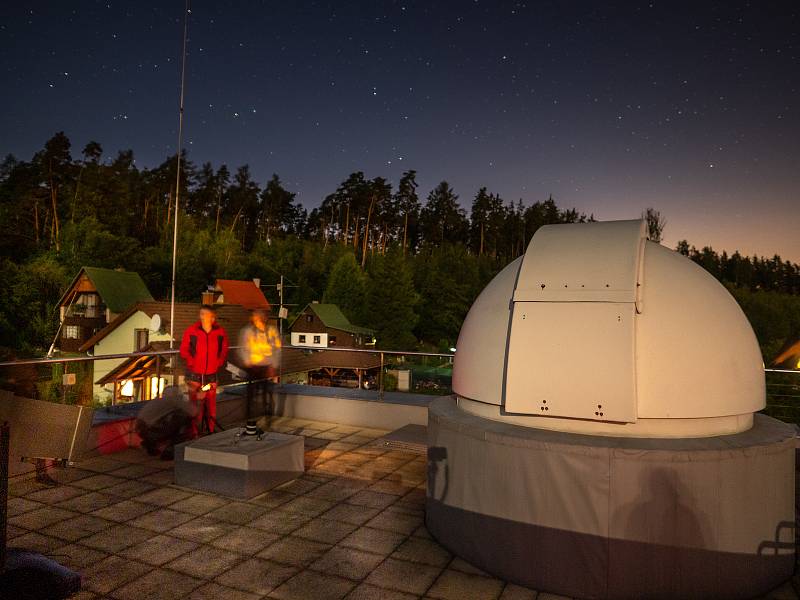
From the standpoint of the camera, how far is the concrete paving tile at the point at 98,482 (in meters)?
5.37

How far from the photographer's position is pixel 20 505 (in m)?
4.79

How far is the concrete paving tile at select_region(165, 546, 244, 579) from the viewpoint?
3.70 meters

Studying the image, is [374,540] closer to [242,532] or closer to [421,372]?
[242,532]

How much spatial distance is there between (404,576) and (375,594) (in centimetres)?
32

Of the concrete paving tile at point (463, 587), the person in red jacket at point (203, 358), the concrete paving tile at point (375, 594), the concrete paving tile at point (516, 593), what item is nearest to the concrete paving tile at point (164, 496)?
the person in red jacket at point (203, 358)

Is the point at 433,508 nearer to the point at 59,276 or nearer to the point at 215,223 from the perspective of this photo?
the point at 59,276

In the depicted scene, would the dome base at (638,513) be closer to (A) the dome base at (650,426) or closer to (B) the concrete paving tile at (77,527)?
(A) the dome base at (650,426)

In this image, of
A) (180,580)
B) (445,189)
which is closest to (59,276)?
(180,580)

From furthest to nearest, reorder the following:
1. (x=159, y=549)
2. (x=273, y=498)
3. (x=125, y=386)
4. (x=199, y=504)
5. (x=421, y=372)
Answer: (x=421, y=372), (x=125, y=386), (x=273, y=498), (x=199, y=504), (x=159, y=549)

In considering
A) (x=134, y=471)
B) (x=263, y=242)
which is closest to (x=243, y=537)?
(x=134, y=471)

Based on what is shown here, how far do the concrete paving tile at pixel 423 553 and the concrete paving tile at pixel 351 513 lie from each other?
58 centimetres

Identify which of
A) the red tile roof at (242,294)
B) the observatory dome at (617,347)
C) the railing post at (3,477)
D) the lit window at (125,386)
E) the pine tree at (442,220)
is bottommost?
the lit window at (125,386)

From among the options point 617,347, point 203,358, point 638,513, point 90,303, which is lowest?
point 638,513

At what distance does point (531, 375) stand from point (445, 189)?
75.3 meters
